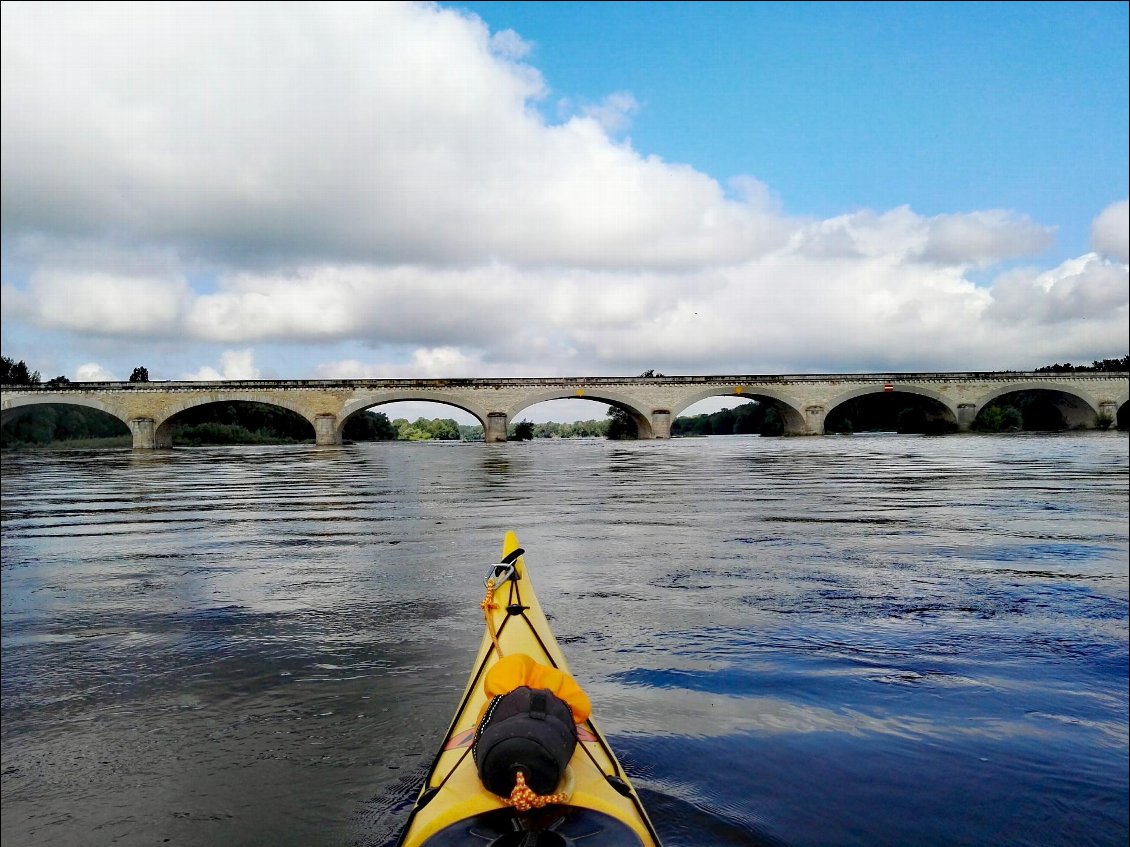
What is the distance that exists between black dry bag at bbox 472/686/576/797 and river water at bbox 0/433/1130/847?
756 millimetres

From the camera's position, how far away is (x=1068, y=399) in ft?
190

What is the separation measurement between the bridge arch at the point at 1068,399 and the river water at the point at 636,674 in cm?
5045

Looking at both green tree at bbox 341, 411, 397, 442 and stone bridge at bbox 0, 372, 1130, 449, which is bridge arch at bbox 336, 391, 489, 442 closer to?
stone bridge at bbox 0, 372, 1130, 449

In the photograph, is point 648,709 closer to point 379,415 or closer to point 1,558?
point 1,558

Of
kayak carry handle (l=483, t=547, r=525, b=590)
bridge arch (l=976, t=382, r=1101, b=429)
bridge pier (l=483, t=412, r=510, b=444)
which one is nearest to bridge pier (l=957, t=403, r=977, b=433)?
bridge arch (l=976, t=382, r=1101, b=429)

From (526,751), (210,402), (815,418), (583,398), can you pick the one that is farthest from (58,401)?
(526,751)

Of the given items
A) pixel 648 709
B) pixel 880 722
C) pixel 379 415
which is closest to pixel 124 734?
pixel 648 709

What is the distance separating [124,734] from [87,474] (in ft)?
83.3

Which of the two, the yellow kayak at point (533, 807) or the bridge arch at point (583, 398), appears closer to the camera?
the yellow kayak at point (533, 807)

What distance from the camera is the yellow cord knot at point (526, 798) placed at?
7.67 ft

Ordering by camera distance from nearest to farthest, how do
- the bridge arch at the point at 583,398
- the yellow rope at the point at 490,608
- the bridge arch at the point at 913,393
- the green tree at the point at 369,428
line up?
the yellow rope at the point at 490,608
the bridge arch at the point at 583,398
the bridge arch at the point at 913,393
the green tree at the point at 369,428

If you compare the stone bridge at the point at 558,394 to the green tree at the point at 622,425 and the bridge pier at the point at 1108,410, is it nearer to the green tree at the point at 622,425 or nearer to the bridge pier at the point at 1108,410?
the bridge pier at the point at 1108,410

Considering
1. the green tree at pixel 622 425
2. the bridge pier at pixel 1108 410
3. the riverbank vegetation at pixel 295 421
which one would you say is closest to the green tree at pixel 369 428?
the riverbank vegetation at pixel 295 421

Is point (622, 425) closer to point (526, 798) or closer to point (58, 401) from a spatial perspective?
point (58, 401)
